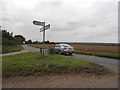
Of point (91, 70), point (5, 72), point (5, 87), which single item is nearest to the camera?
point (5, 87)

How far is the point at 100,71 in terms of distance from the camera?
6.61 meters

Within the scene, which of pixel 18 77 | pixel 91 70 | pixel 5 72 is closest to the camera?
pixel 18 77

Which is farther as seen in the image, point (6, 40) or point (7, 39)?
point (7, 39)

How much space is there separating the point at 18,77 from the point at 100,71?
381 cm

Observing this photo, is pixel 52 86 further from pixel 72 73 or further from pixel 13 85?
pixel 72 73

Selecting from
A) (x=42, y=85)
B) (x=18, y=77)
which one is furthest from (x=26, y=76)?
(x=42, y=85)

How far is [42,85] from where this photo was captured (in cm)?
454

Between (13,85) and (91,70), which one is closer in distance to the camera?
(13,85)

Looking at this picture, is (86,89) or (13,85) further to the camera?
(13,85)

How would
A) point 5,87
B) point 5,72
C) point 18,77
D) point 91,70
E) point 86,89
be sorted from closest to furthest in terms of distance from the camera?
point 86,89
point 5,87
point 18,77
point 5,72
point 91,70

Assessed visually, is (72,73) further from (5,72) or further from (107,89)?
(5,72)

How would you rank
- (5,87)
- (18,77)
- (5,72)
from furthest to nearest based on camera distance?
1. (5,72)
2. (18,77)
3. (5,87)

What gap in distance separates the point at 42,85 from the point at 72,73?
6.61 ft

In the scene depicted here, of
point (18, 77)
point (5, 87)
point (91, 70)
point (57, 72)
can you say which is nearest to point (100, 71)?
point (91, 70)
